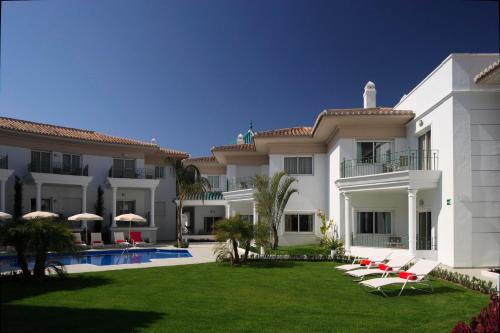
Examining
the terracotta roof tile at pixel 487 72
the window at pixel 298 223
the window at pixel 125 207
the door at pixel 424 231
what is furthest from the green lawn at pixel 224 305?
the window at pixel 125 207

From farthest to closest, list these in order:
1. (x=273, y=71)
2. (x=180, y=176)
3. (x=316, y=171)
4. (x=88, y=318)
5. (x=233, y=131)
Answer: (x=233, y=131) < (x=180, y=176) < (x=316, y=171) < (x=273, y=71) < (x=88, y=318)

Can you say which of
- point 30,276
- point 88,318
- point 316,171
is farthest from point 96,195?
point 88,318

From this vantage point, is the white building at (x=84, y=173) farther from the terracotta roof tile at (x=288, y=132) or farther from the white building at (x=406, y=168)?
the terracotta roof tile at (x=288, y=132)

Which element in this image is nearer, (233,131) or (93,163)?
(93,163)

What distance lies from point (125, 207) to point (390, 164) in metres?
21.5

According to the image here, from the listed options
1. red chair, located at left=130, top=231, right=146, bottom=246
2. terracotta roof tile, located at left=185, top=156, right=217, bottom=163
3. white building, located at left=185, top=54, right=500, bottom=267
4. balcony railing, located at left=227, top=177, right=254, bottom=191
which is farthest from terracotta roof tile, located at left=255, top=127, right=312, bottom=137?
terracotta roof tile, located at left=185, top=156, right=217, bottom=163

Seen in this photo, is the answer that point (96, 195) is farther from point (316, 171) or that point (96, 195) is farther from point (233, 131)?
point (233, 131)

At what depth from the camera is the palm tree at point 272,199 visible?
75.6ft

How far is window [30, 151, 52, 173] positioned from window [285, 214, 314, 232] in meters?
16.7

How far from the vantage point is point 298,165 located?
26.7 metres

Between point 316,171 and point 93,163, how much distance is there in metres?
16.7

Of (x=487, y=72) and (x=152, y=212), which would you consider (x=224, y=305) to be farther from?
(x=152, y=212)

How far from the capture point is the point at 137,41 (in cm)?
1395

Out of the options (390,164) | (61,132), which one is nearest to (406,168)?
(390,164)
